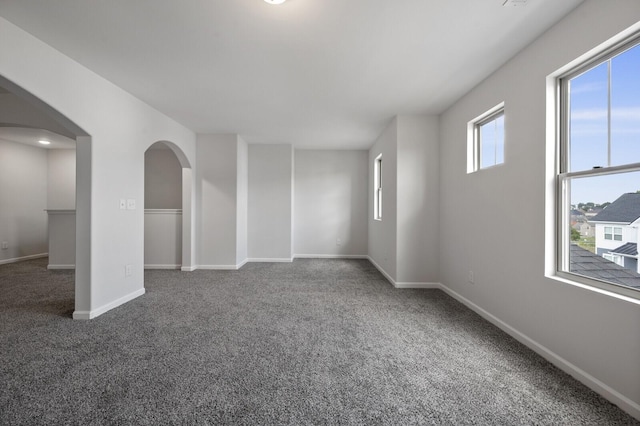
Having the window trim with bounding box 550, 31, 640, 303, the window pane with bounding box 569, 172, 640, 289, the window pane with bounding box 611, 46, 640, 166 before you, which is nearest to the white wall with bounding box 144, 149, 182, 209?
the window trim with bounding box 550, 31, 640, 303

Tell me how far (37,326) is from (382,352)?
323cm

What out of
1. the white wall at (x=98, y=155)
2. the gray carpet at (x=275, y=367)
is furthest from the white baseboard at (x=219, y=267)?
the gray carpet at (x=275, y=367)

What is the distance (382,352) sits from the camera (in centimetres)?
225

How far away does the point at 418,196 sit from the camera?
4223 mm

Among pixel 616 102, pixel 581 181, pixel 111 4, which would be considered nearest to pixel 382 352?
pixel 581 181

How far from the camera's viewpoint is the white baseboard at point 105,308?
2.94 m

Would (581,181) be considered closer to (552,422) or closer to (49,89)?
(552,422)

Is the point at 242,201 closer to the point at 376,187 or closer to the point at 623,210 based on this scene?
the point at 376,187

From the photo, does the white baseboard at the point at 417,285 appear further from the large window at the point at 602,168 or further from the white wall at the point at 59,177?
the white wall at the point at 59,177

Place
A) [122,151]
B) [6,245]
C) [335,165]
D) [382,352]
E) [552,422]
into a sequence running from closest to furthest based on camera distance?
[552,422], [382,352], [122,151], [6,245], [335,165]

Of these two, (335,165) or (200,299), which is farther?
(335,165)

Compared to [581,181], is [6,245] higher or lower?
lower

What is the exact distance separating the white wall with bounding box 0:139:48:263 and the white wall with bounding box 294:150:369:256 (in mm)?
5969

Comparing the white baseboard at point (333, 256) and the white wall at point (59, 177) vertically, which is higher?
the white wall at point (59, 177)
